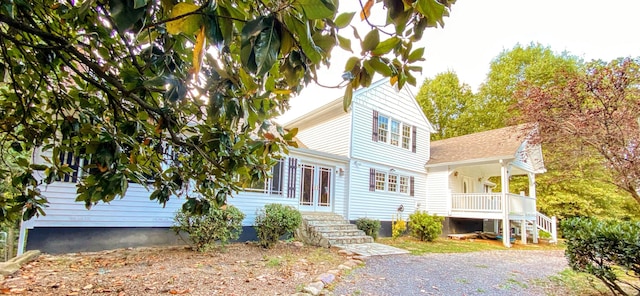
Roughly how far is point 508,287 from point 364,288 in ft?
8.00

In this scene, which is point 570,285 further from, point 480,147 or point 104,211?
point 104,211

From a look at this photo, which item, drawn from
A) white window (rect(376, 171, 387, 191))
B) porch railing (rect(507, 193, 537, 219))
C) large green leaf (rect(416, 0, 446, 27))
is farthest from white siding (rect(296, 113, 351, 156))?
large green leaf (rect(416, 0, 446, 27))

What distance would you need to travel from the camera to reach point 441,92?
23.7 metres

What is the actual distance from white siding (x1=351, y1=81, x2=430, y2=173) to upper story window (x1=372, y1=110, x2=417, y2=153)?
165mm

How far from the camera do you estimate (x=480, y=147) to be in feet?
41.6

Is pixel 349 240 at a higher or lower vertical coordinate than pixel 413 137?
lower

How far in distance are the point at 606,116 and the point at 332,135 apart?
7.73 metres

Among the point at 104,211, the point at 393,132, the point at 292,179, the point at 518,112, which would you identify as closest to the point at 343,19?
the point at 104,211

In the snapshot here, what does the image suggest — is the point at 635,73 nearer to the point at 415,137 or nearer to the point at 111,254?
the point at 415,137

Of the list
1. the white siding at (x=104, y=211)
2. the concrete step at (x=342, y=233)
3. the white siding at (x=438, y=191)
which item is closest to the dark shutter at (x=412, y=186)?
the white siding at (x=438, y=191)

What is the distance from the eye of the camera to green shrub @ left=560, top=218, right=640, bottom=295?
3.92 m

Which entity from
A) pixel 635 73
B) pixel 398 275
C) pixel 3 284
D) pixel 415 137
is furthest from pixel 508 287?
pixel 415 137

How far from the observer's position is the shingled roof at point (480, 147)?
11297 millimetres

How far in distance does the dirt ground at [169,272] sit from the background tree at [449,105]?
1966 cm
